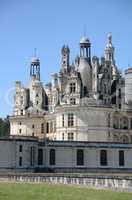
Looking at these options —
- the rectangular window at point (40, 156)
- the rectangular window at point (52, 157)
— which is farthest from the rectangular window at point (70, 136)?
the rectangular window at point (40, 156)

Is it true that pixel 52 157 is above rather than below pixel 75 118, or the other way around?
below

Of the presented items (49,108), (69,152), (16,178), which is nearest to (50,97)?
(49,108)

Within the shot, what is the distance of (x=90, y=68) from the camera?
275ft

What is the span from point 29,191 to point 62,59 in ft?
170

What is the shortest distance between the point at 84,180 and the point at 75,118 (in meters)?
29.9

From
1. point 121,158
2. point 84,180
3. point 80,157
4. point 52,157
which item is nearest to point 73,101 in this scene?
point 80,157

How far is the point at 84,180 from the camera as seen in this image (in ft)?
152

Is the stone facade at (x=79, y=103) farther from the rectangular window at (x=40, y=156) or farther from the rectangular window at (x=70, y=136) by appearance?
the rectangular window at (x=40, y=156)

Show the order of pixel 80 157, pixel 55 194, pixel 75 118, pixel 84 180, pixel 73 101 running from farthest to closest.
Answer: pixel 73 101, pixel 75 118, pixel 80 157, pixel 84 180, pixel 55 194

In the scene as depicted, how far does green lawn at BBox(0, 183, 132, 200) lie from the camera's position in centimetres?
3581

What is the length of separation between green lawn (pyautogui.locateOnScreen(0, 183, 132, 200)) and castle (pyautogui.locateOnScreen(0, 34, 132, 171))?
2546cm

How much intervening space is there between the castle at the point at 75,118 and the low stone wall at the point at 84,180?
14.4 metres

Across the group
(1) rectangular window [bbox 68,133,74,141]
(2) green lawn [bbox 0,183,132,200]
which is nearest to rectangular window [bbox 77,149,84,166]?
(1) rectangular window [bbox 68,133,74,141]

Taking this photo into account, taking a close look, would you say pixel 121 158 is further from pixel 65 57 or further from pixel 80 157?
pixel 65 57
